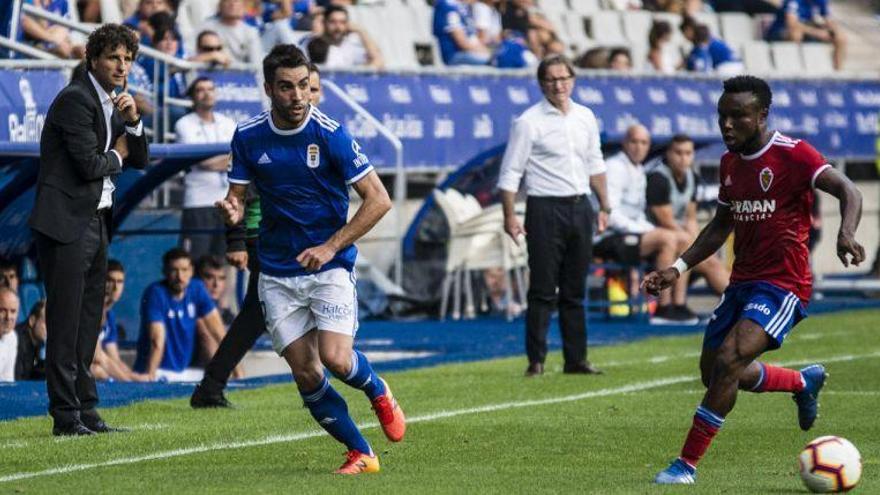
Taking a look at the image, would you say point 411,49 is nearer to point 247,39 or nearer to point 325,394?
point 247,39

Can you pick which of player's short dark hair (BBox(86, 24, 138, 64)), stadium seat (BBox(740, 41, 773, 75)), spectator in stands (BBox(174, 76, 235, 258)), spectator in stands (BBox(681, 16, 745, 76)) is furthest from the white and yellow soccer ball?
stadium seat (BBox(740, 41, 773, 75))

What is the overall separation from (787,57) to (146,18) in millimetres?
13160

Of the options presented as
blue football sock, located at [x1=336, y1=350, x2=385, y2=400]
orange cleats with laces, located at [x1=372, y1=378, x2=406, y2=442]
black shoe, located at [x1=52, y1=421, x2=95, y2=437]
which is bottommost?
black shoe, located at [x1=52, y1=421, x2=95, y2=437]

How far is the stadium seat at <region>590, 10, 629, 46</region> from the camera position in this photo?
2839 centimetres

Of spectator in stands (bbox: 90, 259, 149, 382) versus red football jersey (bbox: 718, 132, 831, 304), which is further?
spectator in stands (bbox: 90, 259, 149, 382)

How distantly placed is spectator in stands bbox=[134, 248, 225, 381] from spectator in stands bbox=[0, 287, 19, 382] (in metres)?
1.14

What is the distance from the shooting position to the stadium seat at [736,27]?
30.4 metres

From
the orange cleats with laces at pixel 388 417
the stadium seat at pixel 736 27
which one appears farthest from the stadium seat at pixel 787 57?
the orange cleats with laces at pixel 388 417

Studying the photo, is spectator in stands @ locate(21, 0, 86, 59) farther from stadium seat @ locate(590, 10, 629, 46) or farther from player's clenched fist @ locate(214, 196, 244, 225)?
stadium seat @ locate(590, 10, 629, 46)

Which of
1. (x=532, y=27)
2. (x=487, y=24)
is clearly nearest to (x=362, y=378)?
(x=532, y=27)

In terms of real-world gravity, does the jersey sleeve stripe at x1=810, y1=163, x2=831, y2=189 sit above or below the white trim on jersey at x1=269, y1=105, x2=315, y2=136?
below

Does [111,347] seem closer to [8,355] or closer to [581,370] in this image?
[8,355]

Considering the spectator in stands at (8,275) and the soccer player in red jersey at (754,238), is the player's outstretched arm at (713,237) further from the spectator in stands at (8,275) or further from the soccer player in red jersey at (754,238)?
the spectator in stands at (8,275)

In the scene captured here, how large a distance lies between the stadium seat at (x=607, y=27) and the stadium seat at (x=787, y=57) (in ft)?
7.86
